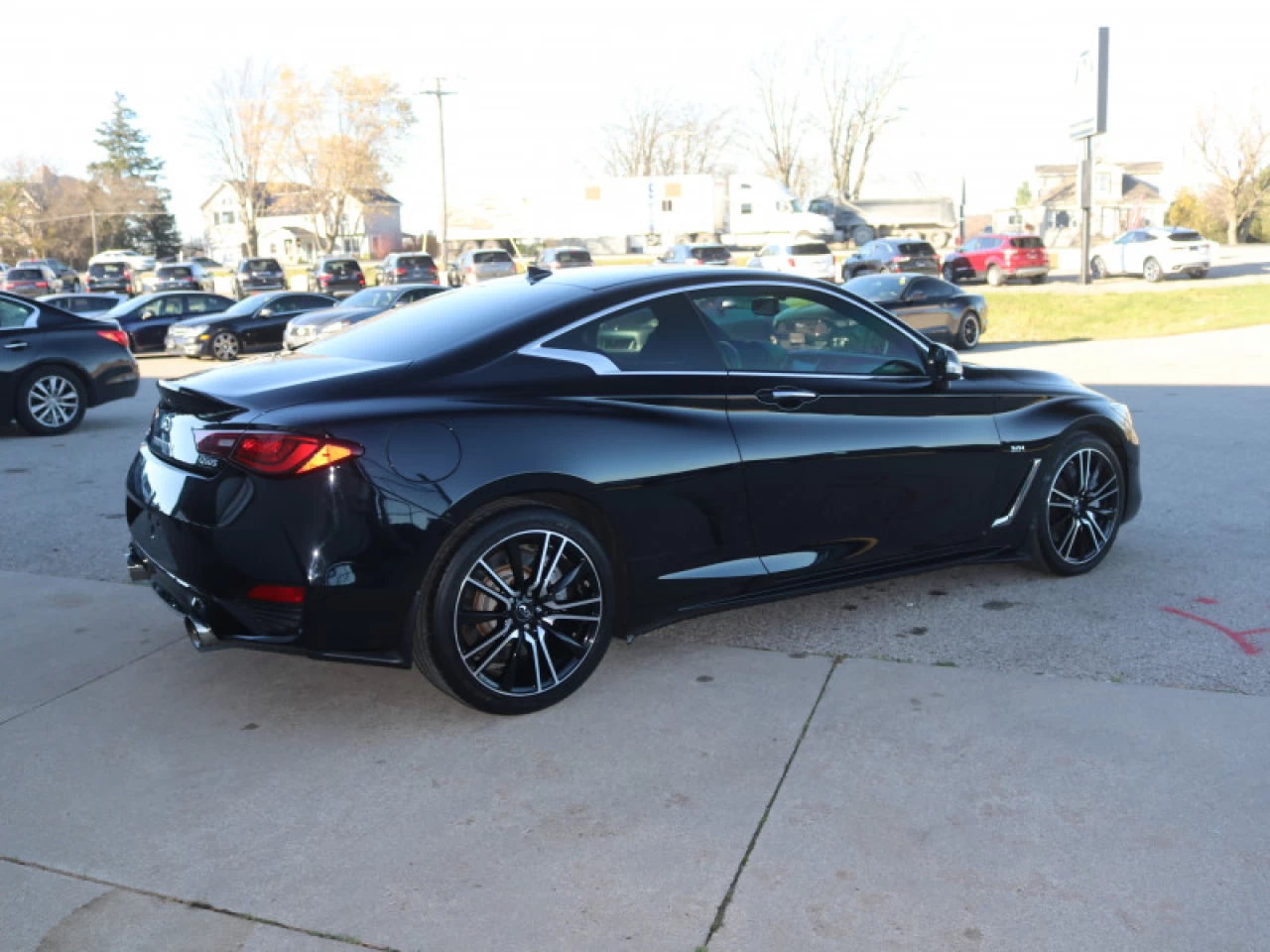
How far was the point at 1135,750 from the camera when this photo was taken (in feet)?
12.3

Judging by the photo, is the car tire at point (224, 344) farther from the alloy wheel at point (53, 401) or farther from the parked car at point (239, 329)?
the alloy wheel at point (53, 401)

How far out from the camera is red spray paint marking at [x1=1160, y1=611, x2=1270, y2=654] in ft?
15.3

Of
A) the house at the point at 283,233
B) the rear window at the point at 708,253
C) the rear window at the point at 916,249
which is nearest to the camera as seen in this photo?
the rear window at the point at 916,249

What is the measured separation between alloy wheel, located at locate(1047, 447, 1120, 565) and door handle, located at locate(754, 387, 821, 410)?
1542mm

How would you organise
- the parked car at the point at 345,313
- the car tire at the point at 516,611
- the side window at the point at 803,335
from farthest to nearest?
the parked car at the point at 345,313 < the side window at the point at 803,335 < the car tire at the point at 516,611

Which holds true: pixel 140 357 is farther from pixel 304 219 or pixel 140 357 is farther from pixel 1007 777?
pixel 304 219

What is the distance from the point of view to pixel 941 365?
5.27 metres

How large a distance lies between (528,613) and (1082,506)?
306cm

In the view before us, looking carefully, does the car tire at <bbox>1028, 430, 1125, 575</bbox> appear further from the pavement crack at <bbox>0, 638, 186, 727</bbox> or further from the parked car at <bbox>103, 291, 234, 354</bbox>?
the parked car at <bbox>103, 291, 234, 354</bbox>

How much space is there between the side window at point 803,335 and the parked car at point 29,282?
4595 cm

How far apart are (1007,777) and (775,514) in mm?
1445

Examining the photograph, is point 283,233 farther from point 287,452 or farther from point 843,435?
point 287,452

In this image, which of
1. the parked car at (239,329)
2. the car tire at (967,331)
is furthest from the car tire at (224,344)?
the car tire at (967,331)

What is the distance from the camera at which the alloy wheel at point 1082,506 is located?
5.64 m
